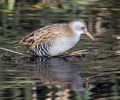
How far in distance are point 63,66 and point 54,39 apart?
0.78 m

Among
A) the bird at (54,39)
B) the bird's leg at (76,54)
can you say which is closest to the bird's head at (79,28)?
the bird at (54,39)

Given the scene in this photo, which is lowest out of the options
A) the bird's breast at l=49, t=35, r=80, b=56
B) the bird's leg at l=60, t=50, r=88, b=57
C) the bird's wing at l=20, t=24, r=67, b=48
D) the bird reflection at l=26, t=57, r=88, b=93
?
the bird reflection at l=26, t=57, r=88, b=93

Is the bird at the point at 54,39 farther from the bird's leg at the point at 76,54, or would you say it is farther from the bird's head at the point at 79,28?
the bird's leg at the point at 76,54

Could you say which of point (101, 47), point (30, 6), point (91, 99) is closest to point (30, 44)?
point (101, 47)

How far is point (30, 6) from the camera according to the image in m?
13.4

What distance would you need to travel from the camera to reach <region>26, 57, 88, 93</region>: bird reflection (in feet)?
25.9

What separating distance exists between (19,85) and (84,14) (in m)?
4.83

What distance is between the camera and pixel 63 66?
8.96 metres

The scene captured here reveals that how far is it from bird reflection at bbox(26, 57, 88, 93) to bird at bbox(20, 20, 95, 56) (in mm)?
137

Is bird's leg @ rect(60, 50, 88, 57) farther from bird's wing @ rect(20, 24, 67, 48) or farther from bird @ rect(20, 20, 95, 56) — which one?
bird's wing @ rect(20, 24, 67, 48)

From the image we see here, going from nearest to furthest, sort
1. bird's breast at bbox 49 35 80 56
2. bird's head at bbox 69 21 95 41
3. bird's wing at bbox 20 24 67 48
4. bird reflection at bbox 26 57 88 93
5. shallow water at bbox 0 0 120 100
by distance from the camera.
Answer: shallow water at bbox 0 0 120 100 → bird reflection at bbox 26 57 88 93 → bird's breast at bbox 49 35 80 56 → bird's wing at bbox 20 24 67 48 → bird's head at bbox 69 21 95 41

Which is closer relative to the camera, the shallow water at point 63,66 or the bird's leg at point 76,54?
the shallow water at point 63,66

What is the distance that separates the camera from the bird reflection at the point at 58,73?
7898 millimetres

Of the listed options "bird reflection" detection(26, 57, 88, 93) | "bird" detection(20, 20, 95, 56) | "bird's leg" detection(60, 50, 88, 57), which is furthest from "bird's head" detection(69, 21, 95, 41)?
"bird reflection" detection(26, 57, 88, 93)
